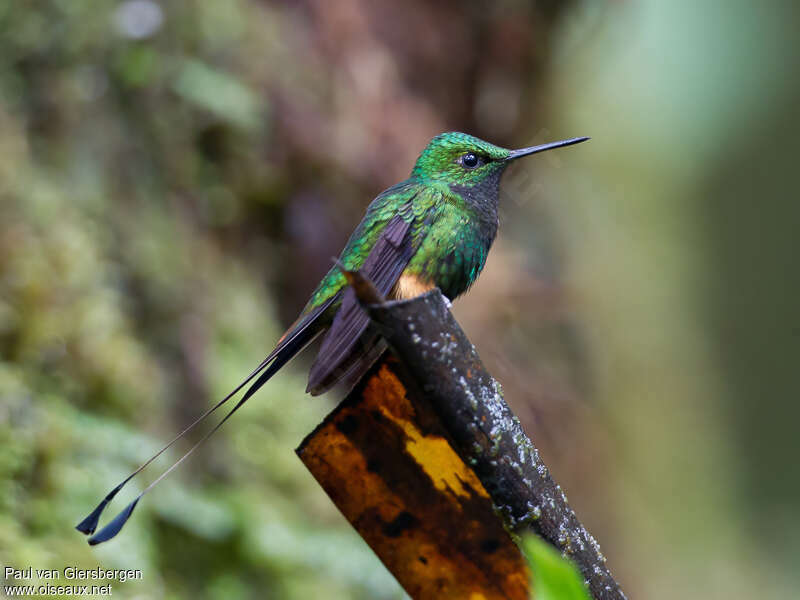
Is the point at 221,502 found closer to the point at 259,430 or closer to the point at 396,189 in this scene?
the point at 259,430

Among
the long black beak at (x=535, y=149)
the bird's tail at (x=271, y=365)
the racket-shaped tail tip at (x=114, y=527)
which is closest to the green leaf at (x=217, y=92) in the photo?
the long black beak at (x=535, y=149)

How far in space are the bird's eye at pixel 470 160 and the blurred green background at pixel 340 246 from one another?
81 centimetres

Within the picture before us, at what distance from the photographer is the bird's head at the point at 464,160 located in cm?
258

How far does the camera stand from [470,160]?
8.55ft

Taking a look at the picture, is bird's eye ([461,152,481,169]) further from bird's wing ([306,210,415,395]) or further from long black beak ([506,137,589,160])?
bird's wing ([306,210,415,395])

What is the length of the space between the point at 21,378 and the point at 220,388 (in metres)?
1.18

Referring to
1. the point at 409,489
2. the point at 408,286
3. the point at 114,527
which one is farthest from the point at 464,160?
the point at 114,527

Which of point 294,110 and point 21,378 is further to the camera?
point 294,110

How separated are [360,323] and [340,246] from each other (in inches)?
124

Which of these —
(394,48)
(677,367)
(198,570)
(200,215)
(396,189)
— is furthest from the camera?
(677,367)

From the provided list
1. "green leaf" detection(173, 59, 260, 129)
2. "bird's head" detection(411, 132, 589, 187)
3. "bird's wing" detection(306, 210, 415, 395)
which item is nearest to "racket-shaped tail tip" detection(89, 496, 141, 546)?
"bird's wing" detection(306, 210, 415, 395)

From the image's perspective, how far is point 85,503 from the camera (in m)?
2.81

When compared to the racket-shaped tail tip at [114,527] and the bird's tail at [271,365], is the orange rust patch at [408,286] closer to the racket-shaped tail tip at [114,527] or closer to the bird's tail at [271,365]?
the bird's tail at [271,365]

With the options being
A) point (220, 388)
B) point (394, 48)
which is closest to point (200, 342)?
point (220, 388)
